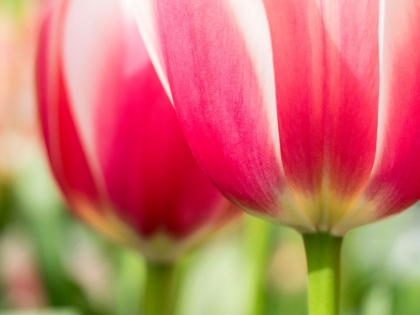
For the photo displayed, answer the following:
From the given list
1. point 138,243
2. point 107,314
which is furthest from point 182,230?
point 107,314

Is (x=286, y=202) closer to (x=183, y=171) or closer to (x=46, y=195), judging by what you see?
(x=183, y=171)

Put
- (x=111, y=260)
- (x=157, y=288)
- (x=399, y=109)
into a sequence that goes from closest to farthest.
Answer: (x=399, y=109) < (x=157, y=288) < (x=111, y=260)

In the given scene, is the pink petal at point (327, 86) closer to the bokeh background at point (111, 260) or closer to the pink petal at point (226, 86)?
the pink petal at point (226, 86)

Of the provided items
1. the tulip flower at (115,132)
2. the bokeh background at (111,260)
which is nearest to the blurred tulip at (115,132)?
the tulip flower at (115,132)

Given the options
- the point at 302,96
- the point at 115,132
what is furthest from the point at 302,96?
the point at 115,132

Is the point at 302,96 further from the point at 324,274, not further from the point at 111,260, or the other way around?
the point at 111,260

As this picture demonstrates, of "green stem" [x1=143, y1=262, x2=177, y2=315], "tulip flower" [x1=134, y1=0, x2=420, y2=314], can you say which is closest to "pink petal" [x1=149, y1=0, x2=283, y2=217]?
"tulip flower" [x1=134, y1=0, x2=420, y2=314]
